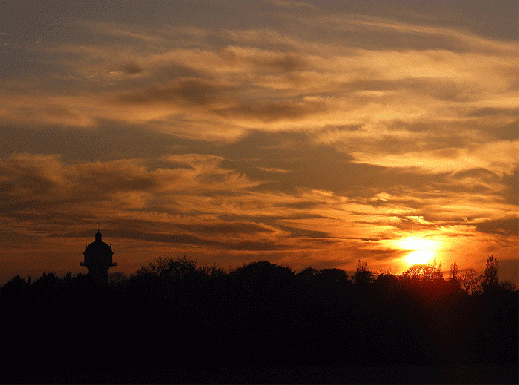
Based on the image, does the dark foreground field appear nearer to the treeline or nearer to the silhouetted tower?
the treeline

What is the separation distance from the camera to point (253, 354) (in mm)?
39750

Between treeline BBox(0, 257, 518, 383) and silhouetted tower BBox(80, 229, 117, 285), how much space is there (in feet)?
251

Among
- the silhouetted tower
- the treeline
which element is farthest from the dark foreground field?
the silhouetted tower

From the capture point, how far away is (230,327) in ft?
132

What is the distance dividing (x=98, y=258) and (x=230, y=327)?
285 ft

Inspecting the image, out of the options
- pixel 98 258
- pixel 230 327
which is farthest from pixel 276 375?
pixel 98 258

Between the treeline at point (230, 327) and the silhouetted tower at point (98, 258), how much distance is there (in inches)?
3015

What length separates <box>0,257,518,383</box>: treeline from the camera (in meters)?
37.7

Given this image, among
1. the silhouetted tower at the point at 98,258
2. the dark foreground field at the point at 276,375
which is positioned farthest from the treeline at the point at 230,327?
the silhouetted tower at the point at 98,258

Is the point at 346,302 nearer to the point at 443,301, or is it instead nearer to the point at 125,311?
the point at 443,301

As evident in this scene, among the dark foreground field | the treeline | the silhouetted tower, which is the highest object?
the silhouetted tower

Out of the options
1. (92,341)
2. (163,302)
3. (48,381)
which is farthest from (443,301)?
(48,381)

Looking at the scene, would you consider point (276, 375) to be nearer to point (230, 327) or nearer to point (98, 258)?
point (230, 327)

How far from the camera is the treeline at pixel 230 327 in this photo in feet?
124
